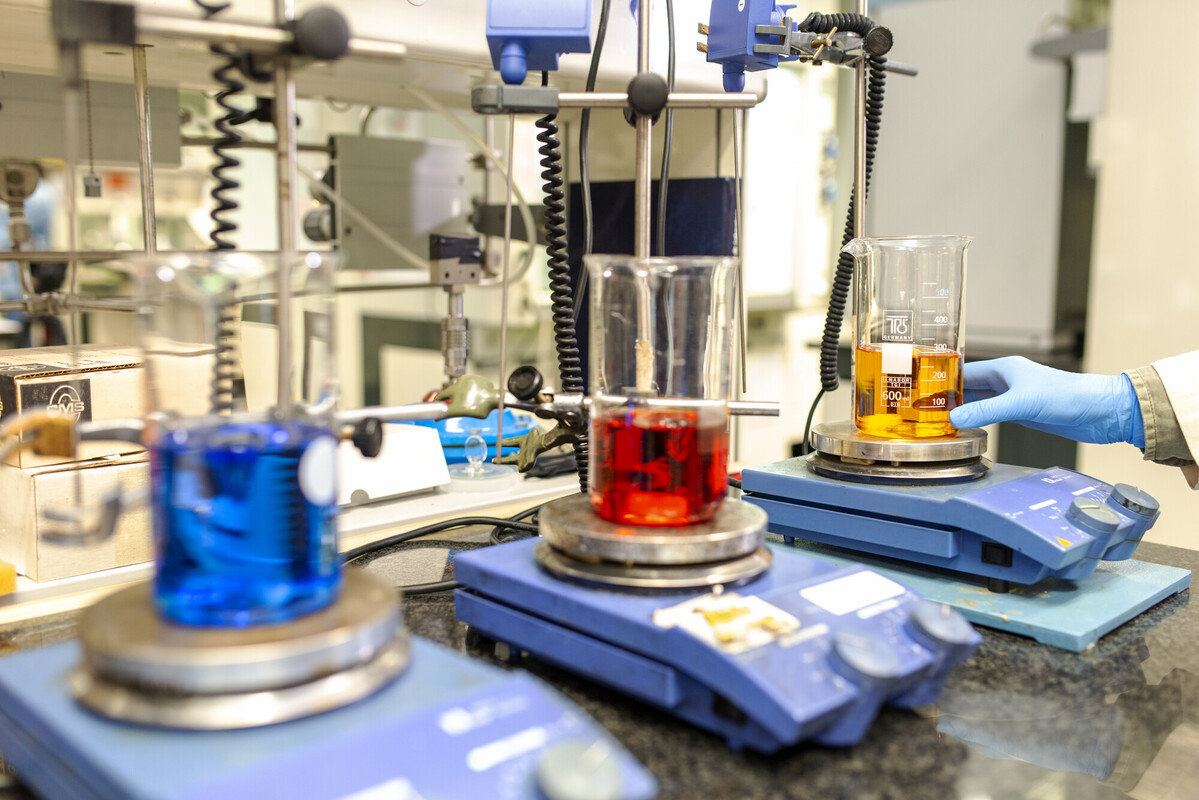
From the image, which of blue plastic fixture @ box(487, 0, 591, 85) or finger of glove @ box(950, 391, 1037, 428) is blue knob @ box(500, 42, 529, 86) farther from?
finger of glove @ box(950, 391, 1037, 428)

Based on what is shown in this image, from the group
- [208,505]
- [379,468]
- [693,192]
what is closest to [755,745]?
[208,505]

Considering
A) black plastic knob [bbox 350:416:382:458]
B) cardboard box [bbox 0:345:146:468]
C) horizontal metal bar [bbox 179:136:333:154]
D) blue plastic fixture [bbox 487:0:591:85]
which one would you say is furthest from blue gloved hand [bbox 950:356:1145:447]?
horizontal metal bar [bbox 179:136:333:154]

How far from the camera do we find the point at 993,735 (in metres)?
0.73

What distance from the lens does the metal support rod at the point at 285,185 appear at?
2.08ft

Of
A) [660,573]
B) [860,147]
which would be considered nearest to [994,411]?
[860,147]

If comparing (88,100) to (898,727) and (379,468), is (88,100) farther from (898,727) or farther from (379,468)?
(898,727)

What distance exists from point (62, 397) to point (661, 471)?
2.08 ft

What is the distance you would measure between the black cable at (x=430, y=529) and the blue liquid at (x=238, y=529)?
484mm

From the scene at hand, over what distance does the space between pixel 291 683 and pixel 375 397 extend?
3781 mm

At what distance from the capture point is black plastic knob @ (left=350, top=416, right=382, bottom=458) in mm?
710

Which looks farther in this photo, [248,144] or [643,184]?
[248,144]

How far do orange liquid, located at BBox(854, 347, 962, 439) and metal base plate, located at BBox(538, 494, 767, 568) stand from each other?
36 centimetres

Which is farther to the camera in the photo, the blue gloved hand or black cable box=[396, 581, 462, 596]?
the blue gloved hand

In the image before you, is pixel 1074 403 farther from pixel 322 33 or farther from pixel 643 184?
pixel 322 33
